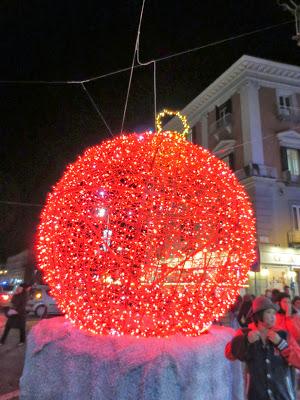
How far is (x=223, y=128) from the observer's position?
23.7 metres

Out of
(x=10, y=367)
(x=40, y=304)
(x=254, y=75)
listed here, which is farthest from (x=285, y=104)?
(x=10, y=367)

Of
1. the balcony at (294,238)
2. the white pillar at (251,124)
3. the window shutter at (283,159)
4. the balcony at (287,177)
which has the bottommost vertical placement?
the balcony at (294,238)

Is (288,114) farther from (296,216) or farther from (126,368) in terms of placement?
(126,368)

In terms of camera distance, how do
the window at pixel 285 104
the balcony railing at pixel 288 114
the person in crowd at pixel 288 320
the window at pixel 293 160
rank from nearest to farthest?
1. the person in crowd at pixel 288 320
2. the window at pixel 293 160
3. the balcony railing at pixel 288 114
4. the window at pixel 285 104

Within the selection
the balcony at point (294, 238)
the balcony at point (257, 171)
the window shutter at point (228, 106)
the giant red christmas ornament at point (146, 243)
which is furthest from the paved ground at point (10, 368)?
the window shutter at point (228, 106)

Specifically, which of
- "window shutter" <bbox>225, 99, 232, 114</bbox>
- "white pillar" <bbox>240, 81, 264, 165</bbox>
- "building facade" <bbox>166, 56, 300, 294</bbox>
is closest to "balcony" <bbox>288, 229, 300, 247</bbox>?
"building facade" <bbox>166, 56, 300, 294</bbox>

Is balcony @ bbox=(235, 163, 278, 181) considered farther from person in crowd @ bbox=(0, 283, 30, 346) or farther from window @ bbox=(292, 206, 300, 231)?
person in crowd @ bbox=(0, 283, 30, 346)

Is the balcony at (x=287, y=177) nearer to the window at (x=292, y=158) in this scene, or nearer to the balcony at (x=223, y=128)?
the window at (x=292, y=158)

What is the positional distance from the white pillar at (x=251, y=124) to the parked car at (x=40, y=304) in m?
12.5

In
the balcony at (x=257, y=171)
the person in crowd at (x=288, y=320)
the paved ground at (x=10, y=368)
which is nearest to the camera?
the person in crowd at (x=288, y=320)

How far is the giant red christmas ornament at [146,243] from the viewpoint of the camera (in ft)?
15.8

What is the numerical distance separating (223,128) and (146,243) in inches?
790

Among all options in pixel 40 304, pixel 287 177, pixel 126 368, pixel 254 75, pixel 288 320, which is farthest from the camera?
pixel 254 75

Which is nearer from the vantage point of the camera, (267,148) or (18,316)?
(18,316)
